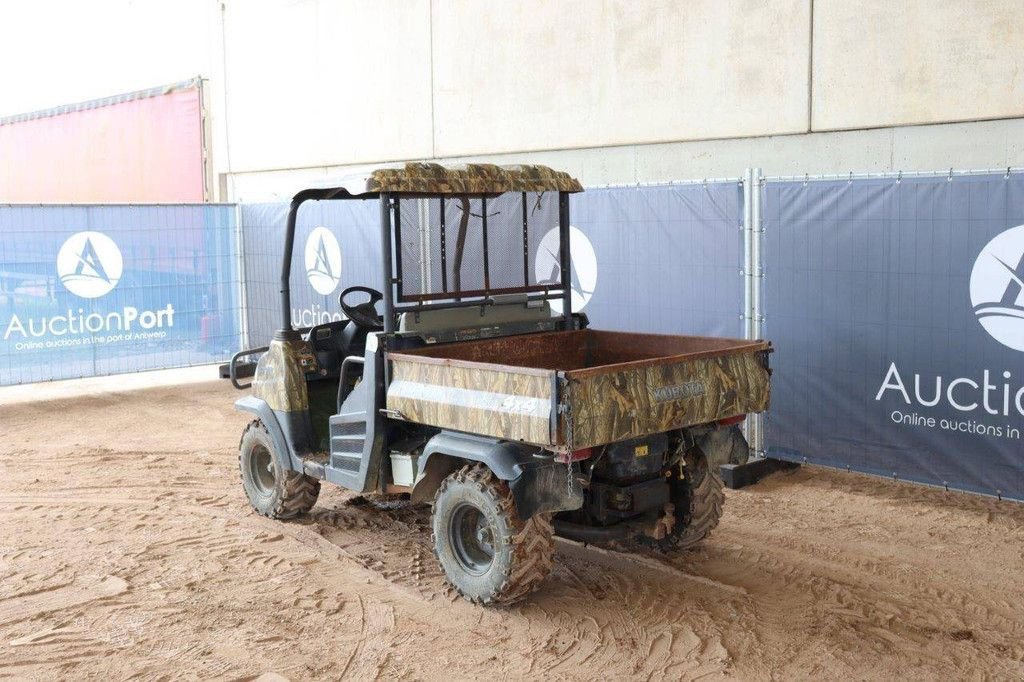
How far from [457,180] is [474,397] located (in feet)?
4.96

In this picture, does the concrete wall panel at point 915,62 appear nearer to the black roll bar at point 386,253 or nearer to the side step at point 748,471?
the side step at point 748,471

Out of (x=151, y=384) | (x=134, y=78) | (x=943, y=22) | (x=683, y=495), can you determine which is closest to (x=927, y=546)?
(x=683, y=495)

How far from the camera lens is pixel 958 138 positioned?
27.8 ft

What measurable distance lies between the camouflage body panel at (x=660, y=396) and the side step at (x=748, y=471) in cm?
229

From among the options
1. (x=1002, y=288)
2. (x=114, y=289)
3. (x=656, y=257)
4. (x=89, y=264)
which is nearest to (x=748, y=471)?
(x=656, y=257)

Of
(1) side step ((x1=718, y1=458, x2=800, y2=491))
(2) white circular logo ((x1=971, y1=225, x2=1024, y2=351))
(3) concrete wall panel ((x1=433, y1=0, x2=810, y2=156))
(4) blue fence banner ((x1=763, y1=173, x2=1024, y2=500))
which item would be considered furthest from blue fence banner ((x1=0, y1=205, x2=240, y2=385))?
(2) white circular logo ((x1=971, y1=225, x2=1024, y2=351))

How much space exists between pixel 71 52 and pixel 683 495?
1966 centimetres

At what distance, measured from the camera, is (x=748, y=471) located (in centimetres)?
845

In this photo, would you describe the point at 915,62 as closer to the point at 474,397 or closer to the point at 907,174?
the point at 907,174

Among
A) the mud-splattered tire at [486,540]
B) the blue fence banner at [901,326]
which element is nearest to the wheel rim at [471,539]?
the mud-splattered tire at [486,540]

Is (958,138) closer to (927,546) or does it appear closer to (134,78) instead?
(927,546)

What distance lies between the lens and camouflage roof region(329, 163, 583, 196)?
6216mm

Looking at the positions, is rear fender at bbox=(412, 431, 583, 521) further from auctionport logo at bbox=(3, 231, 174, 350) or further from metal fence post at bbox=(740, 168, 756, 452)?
auctionport logo at bbox=(3, 231, 174, 350)

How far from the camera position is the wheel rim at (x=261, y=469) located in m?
7.75
